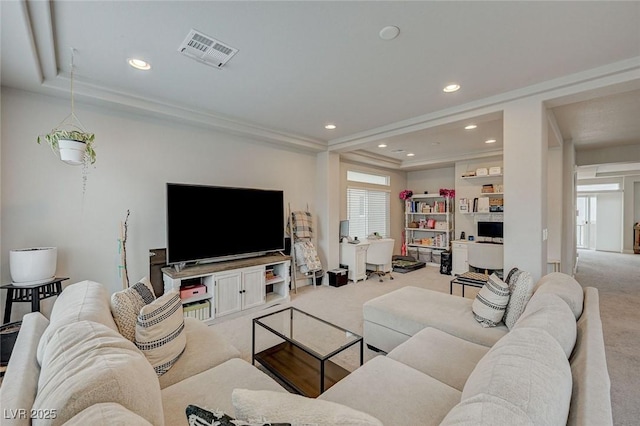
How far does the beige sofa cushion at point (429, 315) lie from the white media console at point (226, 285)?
5.70 ft

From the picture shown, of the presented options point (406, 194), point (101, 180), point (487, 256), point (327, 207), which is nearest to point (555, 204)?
point (487, 256)

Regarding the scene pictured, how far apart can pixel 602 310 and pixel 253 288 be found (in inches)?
185

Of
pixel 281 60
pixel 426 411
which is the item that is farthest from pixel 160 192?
pixel 426 411

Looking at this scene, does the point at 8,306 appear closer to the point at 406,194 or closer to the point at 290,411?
the point at 290,411

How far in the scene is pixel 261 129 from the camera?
4.07 meters

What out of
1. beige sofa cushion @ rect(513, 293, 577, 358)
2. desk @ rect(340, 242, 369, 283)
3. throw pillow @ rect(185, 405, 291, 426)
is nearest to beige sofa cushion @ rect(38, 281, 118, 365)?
throw pillow @ rect(185, 405, 291, 426)

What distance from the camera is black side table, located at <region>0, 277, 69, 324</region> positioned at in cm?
237

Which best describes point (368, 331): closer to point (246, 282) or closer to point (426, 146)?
point (246, 282)

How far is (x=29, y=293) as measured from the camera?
246 cm

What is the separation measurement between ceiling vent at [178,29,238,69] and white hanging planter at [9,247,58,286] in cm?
215

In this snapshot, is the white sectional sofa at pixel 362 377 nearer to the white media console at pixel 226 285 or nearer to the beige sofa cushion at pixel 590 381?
the beige sofa cushion at pixel 590 381

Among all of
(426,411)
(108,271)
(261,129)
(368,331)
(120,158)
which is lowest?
(368,331)

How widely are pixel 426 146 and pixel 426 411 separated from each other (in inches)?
192

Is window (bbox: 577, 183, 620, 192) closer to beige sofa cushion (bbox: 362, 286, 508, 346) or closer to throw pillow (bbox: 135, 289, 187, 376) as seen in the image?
beige sofa cushion (bbox: 362, 286, 508, 346)
